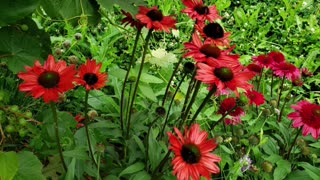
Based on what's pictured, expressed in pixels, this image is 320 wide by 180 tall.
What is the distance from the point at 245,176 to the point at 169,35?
1.29 meters

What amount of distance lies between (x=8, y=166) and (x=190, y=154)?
1.16 feet

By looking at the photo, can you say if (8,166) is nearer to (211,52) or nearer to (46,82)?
(46,82)

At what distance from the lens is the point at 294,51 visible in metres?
2.58

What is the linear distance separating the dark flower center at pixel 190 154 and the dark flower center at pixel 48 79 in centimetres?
29

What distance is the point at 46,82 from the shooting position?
0.86 metres

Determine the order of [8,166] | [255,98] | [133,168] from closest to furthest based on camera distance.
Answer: [8,166]
[133,168]
[255,98]

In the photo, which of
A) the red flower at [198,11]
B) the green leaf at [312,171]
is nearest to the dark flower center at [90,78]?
the red flower at [198,11]

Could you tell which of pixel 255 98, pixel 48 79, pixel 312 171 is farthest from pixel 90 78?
pixel 312 171

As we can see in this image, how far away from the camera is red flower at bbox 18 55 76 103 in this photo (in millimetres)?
848

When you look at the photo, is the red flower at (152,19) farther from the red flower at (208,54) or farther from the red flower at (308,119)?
the red flower at (308,119)

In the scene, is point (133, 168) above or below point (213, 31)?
below

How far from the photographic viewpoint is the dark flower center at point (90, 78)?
3.20 feet

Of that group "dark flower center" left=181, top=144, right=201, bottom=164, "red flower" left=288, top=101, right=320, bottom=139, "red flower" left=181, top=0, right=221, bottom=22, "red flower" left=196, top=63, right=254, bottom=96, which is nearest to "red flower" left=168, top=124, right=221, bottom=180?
"dark flower center" left=181, top=144, right=201, bottom=164

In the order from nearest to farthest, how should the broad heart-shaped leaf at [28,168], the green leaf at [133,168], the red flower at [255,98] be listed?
the broad heart-shaped leaf at [28,168], the green leaf at [133,168], the red flower at [255,98]
